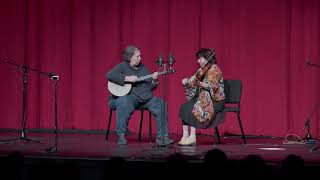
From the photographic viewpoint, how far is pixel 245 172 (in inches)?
116

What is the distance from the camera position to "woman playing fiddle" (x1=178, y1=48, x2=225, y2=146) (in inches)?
237

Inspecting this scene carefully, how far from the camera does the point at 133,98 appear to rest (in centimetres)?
616

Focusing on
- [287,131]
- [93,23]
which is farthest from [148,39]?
[287,131]

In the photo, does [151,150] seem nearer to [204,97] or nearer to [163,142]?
[163,142]

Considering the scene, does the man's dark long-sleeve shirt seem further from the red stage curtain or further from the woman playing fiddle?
the red stage curtain

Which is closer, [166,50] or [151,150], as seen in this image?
[151,150]

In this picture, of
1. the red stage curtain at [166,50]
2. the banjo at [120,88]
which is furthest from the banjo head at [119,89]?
the red stage curtain at [166,50]

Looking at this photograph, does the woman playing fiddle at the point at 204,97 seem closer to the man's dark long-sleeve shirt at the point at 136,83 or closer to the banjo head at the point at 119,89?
the man's dark long-sleeve shirt at the point at 136,83

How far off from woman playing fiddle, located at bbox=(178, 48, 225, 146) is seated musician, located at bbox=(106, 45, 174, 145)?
0.83ft

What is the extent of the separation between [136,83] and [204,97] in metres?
0.78

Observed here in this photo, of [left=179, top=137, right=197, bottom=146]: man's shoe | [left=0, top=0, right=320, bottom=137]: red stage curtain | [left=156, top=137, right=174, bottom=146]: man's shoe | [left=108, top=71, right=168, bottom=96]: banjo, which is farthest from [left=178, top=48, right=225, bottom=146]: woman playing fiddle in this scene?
[left=0, top=0, right=320, bottom=137]: red stage curtain

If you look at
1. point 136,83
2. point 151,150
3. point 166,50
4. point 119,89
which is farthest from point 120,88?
point 166,50

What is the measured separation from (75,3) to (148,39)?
3.89ft

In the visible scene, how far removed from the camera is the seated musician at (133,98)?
608cm
